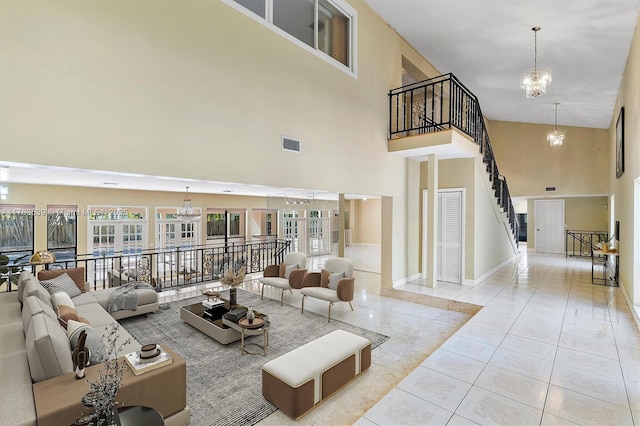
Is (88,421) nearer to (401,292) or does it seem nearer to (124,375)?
(124,375)

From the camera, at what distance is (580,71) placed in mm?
6668

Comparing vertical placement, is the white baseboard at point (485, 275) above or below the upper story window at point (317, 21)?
below

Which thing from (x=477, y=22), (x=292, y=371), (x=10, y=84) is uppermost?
(x=477, y=22)

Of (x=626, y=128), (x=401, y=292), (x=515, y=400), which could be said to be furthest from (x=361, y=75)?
(x=515, y=400)

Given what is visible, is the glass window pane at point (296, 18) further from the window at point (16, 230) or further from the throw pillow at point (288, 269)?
the window at point (16, 230)

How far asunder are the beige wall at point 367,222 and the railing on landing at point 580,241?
25.4ft

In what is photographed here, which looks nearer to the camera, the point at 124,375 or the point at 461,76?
the point at 124,375

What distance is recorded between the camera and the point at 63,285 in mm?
4852

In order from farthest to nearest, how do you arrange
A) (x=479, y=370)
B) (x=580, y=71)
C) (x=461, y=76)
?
1. (x=461, y=76)
2. (x=580, y=71)
3. (x=479, y=370)

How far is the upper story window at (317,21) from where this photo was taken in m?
4.59

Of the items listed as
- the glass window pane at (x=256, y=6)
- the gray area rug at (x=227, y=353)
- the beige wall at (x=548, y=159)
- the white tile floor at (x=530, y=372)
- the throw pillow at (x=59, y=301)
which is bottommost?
the gray area rug at (x=227, y=353)

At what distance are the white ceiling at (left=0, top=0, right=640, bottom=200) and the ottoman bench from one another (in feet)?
8.02

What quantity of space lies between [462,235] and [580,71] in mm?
4386

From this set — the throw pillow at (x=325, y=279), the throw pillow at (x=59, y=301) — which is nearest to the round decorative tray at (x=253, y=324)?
the throw pillow at (x=325, y=279)
